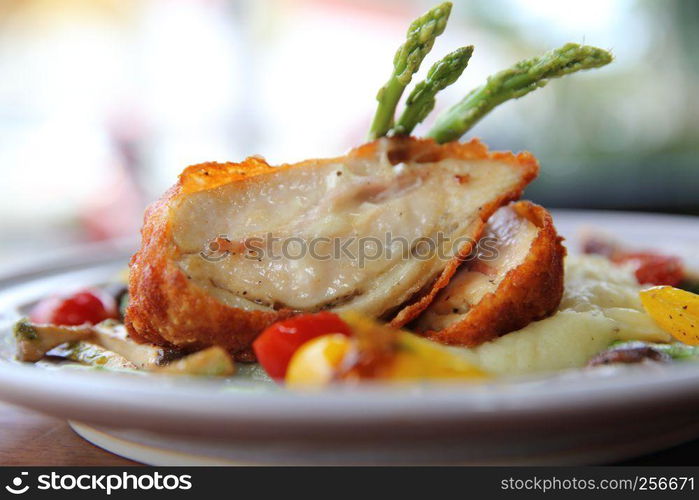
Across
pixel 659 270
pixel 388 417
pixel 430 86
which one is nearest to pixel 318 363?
pixel 388 417

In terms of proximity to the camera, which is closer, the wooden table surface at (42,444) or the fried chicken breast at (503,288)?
the wooden table surface at (42,444)

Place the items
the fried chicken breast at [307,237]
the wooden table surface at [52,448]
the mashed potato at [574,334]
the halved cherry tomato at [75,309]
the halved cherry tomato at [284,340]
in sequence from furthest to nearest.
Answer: the halved cherry tomato at [75,309]
the fried chicken breast at [307,237]
the mashed potato at [574,334]
the halved cherry tomato at [284,340]
the wooden table surface at [52,448]

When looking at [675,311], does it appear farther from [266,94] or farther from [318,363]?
[266,94]

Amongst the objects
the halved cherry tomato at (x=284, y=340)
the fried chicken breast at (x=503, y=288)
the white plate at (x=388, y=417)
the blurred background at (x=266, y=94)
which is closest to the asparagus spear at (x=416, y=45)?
the fried chicken breast at (x=503, y=288)

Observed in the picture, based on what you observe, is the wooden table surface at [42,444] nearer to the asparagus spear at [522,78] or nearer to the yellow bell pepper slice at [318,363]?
the yellow bell pepper slice at [318,363]
